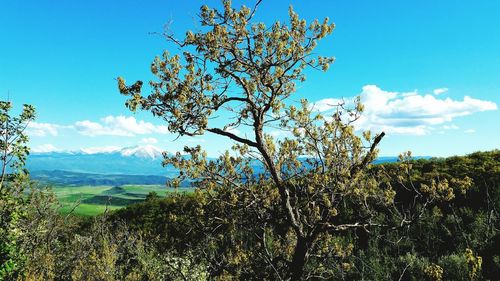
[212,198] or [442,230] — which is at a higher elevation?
[212,198]

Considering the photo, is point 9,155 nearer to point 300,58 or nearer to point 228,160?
point 228,160

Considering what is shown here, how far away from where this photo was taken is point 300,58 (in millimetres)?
7172

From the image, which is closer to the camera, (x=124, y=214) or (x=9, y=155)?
(x=9, y=155)

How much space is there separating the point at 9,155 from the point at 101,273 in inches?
223

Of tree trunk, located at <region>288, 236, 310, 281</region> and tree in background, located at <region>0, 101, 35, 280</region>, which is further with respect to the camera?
tree in background, located at <region>0, 101, 35, 280</region>

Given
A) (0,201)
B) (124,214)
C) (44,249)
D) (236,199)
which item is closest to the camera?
(236,199)

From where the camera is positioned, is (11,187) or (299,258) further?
(11,187)

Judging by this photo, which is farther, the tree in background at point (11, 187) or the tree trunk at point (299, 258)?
the tree in background at point (11, 187)

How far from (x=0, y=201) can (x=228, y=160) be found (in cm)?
852

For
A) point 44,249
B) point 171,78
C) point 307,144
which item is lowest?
point 44,249

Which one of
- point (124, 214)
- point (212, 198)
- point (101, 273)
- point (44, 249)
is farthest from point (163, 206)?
point (212, 198)

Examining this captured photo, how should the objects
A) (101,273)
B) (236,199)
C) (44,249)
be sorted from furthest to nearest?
(44,249), (101,273), (236,199)

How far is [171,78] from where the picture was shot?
6.60 metres

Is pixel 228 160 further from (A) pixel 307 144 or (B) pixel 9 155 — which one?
(B) pixel 9 155
